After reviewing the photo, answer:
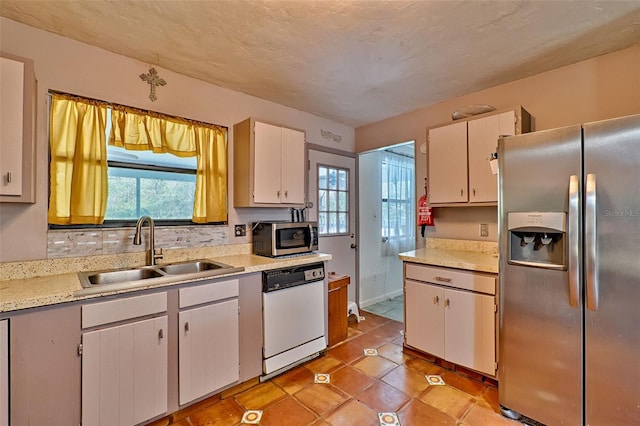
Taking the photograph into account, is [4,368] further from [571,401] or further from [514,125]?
[514,125]

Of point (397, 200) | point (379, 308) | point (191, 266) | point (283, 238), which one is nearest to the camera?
point (191, 266)

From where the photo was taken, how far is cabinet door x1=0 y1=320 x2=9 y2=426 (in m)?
1.34

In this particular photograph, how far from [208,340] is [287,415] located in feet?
2.33

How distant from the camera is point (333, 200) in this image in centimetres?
362

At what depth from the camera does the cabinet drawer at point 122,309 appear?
1538mm

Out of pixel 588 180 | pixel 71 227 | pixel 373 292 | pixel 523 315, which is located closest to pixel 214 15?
pixel 71 227

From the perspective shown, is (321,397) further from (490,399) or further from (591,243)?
(591,243)

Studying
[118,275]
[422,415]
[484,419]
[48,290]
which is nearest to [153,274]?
[118,275]

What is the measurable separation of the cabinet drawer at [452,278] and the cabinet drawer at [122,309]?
1961 millimetres

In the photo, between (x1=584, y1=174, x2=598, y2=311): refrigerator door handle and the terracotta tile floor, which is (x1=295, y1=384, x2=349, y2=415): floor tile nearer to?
the terracotta tile floor

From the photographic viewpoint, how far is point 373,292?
4.15m

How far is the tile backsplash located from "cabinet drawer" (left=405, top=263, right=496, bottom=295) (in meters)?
1.74

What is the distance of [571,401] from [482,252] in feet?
4.24

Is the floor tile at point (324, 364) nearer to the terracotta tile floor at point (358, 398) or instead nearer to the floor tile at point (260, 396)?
the terracotta tile floor at point (358, 398)
